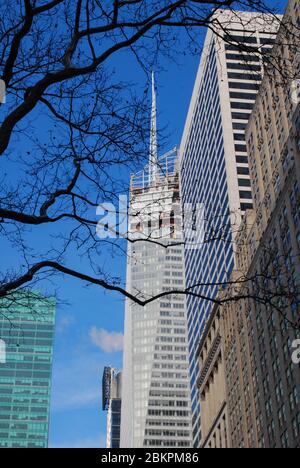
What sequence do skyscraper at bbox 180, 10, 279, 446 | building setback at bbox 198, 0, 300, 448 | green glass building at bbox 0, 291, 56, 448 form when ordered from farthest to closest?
1. green glass building at bbox 0, 291, 56, 448
2. skyscraper at bbox 180, 10, 279, 446
3. building setback at bbox 198, 0, 300, 448

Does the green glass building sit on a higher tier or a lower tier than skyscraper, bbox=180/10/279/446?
lower

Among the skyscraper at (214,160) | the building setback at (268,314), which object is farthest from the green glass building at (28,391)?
the building setback at (268,314)

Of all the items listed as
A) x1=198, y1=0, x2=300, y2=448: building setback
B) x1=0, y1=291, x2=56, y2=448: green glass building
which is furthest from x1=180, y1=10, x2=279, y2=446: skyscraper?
x1=0, y1=291, x2=56, y2=448: green glass building

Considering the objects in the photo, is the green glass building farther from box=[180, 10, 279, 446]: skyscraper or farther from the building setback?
the building setback

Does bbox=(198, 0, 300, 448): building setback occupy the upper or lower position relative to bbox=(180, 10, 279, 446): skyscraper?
lower

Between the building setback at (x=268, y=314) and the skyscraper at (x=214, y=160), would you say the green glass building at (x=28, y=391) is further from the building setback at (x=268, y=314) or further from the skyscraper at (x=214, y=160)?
the building setback at (x=268, y=314)

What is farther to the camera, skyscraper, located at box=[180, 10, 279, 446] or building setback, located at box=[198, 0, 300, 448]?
skyscraper, located at box=[180, 10, 279, 446]

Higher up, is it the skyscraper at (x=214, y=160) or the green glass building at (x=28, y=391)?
the skyscraper at (x=214, y=160)

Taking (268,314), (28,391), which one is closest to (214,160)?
(268,314)

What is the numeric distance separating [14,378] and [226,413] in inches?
3733

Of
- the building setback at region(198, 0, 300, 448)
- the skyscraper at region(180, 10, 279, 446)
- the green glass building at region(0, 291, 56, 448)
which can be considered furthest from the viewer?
the green glass building at region(0, 291, 56, 448)

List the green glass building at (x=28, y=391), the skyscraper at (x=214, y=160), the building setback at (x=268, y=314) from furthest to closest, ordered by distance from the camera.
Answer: the green glass building at (x=28, y=391) → the skyscraper at (x=214, y=160) → the building setback at (x=268, y=314)
